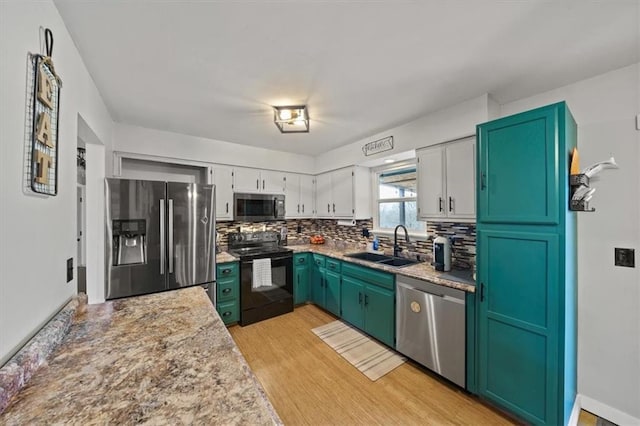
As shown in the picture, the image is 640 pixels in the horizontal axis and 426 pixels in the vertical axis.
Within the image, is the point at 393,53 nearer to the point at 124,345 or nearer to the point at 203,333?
the point at 203,333

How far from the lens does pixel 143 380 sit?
81cm

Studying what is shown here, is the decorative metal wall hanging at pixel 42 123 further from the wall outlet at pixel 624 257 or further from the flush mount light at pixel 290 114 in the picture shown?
→ the wall outlet at pixel 624 257

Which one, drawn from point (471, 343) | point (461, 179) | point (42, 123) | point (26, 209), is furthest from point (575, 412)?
point (42, 123)

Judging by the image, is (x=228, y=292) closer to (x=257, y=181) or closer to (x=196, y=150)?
(x=257, y=181)

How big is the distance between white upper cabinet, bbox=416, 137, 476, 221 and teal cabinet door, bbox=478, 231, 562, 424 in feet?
1.63

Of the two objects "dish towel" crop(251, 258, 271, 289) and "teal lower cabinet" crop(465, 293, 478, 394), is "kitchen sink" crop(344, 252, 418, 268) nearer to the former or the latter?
"teal lower cabinet" crop(465, 293, 478, 394)

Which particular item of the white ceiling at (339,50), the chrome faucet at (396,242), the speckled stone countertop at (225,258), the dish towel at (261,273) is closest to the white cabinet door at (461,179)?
the white ceiling at (339,50)

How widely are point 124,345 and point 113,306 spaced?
592mm

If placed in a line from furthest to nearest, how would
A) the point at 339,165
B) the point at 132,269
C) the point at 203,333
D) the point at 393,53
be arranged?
the point at 339,165, the point at 132,269, the point at 393,53, the point at 203,333

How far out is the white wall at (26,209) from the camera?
836mm

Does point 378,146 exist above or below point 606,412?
above

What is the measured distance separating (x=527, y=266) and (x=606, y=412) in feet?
4.10

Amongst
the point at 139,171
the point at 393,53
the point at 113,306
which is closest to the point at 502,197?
the point at 393,53

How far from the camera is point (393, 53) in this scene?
5.23 ft
